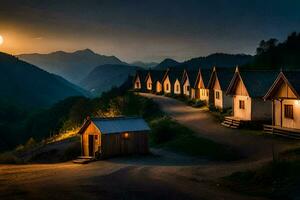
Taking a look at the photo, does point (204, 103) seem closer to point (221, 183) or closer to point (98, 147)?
point (98, 147)

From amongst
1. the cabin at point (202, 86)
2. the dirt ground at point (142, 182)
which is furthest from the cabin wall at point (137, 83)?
the dirt ground at point (142, 182)

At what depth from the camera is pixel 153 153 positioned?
38656 millimetres

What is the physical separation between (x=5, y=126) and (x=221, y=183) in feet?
452

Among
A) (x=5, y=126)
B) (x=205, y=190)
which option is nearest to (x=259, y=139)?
(x=205, y=190)

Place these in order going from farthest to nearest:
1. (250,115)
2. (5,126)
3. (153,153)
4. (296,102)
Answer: (5,126)
(250,115)
(153,153)
(296,102)

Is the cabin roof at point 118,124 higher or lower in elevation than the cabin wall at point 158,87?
lower

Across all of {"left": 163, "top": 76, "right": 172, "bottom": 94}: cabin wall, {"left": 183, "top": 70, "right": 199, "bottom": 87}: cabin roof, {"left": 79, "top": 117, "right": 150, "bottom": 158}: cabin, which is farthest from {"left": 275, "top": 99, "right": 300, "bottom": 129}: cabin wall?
{"left": 163, "top": 76, "right": 172, "bottom": 94}: cabin wall

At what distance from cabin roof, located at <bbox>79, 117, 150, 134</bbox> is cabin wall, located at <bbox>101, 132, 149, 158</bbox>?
406 millimetres

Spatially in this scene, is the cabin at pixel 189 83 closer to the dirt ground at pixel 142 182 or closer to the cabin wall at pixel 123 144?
the cabin wall at pixel 123 144

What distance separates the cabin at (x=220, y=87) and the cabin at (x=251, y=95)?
10419 mm

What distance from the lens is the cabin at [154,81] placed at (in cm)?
9614

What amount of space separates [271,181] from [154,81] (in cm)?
7927

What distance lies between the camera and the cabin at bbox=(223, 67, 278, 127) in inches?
1741

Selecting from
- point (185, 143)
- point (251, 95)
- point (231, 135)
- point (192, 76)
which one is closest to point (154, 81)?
point (192, 76)
